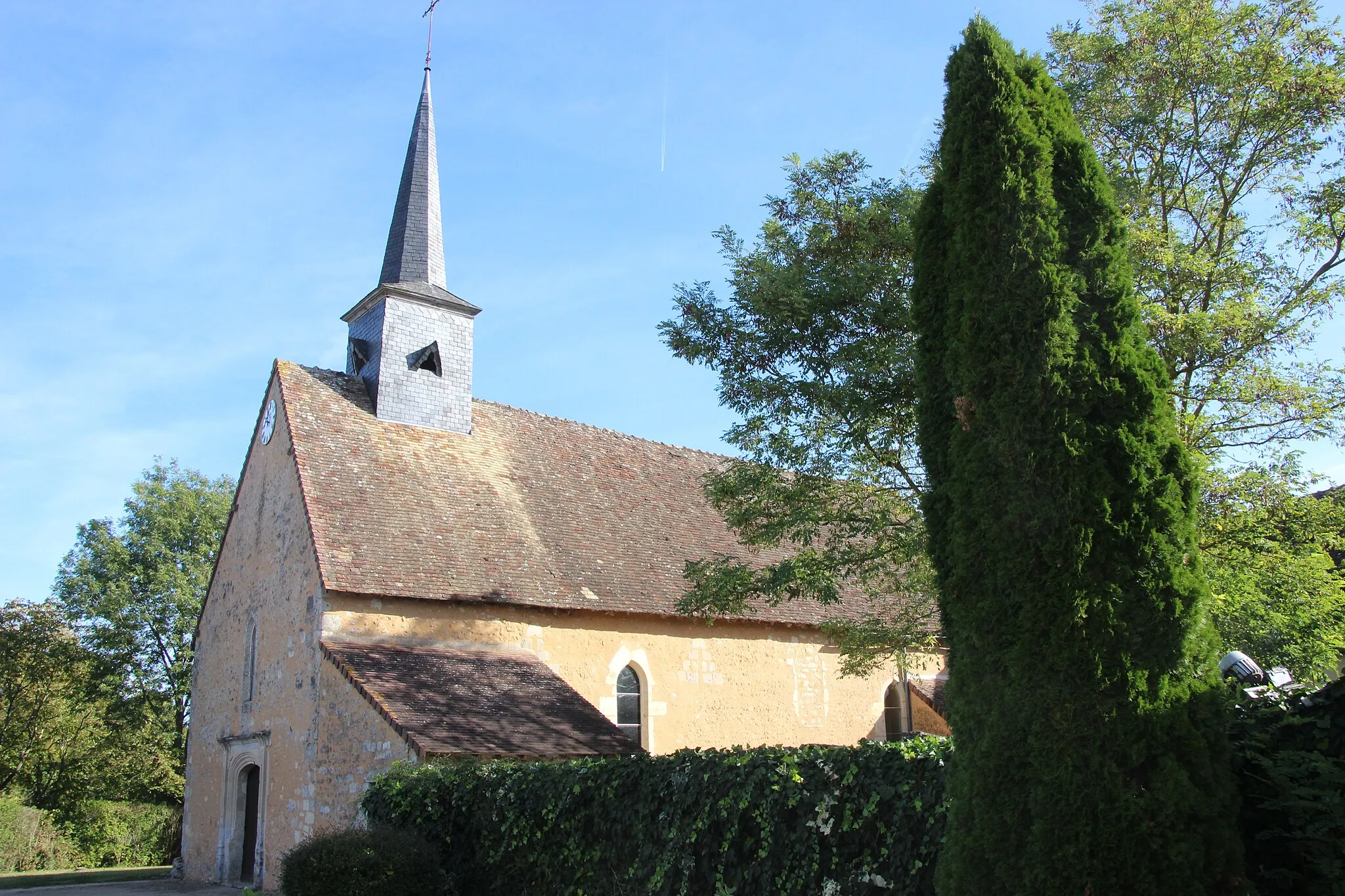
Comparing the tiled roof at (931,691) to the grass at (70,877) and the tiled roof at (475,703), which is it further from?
the grass at (70,877)

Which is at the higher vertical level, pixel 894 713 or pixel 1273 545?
pixel 1273 545

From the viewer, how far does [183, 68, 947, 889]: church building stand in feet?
44.0

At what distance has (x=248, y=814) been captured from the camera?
16094 mm

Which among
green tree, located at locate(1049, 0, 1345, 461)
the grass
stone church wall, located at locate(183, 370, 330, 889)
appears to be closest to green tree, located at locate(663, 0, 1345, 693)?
green tree, located at locate(1049, 0, 1345, 461)

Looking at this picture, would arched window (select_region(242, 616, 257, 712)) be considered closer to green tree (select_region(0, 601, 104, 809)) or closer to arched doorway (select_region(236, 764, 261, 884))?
arched doorway (select_region(236, 764, 261, 884))

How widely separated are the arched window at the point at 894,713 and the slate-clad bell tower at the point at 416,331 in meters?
9.91

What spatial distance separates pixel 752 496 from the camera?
12039 millimetres

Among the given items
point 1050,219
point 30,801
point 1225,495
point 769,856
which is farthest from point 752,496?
point 30,801

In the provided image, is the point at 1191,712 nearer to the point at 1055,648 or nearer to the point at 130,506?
the point at 1055,648

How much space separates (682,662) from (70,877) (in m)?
15.9

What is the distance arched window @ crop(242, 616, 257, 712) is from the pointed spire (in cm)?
707

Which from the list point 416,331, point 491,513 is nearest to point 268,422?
point 416,331

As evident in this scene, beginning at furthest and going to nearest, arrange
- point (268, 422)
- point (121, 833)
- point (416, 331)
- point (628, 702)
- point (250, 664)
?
1. point (121, 833)
2. point (416, 331)
3. point (268, 422)
4. point (250, 664)
5. point (628, 702)

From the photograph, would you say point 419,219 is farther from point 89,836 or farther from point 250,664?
point 89,836
